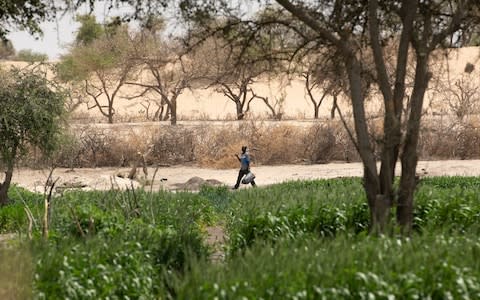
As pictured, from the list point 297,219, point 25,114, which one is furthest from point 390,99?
point 25,114

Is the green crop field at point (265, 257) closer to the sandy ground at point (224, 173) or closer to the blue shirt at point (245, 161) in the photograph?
the blue shirt at point (245, 161)

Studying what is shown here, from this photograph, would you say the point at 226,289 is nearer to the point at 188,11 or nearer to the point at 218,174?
the point at 188,11

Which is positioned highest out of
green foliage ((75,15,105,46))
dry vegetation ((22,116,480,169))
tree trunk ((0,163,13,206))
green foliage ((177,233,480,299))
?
green foliage ((75,15,105,46))

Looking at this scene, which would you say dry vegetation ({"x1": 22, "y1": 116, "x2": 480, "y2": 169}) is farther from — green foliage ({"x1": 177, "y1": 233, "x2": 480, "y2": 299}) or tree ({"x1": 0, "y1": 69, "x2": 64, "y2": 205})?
A: green foliage ({"x1": 177, "y1": 233, "x2": 480, "y2": 299})

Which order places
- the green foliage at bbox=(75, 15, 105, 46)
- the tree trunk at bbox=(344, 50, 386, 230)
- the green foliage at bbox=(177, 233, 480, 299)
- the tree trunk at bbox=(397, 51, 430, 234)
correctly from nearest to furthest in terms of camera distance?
the green foliage at bbox=(177, 233, 480, 299) < the tree trunk at bbox=(397, 51, 430, 234) < the tree trunk at bbox=(344, 50, 386, 230) < the green foliage at bbox=(75, 15, 105, 46)

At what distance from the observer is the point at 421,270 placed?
695 centimetres

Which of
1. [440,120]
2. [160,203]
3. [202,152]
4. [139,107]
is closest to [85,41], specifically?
[139,107]

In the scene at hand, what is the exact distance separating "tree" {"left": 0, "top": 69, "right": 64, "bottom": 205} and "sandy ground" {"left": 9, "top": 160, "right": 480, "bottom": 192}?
8.60 metres

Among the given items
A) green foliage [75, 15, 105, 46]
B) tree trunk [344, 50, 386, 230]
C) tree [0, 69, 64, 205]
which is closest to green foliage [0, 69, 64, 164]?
tree [0, 69, 64, 205]

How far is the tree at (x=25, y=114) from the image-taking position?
818 inches

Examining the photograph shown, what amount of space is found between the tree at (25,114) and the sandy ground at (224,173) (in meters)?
8.60

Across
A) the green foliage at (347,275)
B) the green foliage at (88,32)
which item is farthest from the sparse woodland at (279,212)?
the green foliage at (88,32)

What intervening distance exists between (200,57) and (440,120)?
1674 centimetres

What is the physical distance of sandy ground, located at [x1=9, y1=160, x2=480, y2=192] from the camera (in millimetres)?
31516
